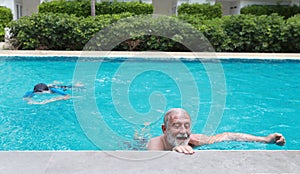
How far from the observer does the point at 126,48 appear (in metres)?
13.0

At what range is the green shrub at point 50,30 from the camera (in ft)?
42.0

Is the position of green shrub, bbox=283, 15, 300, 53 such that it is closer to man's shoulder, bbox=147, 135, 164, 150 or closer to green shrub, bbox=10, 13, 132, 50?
green shrub, bbox=10, 13, 132, 50

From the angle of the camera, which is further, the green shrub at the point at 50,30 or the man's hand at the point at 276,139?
the green shrub at the point at 50,30

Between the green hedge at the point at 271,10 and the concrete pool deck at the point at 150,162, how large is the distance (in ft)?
62.3

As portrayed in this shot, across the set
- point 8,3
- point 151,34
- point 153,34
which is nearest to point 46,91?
point 151,34

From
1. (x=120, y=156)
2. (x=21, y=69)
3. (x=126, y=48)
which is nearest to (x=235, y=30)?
(x=126, y=48)

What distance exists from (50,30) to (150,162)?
38.1ft

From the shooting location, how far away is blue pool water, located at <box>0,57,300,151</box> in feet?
17.3

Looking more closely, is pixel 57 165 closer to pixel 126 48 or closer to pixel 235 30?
pixel 126 48

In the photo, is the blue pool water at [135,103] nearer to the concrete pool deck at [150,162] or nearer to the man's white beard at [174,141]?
the man's white beard at [174,141]

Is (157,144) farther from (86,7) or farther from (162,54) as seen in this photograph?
(86,7)

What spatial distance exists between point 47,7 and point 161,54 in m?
8.26

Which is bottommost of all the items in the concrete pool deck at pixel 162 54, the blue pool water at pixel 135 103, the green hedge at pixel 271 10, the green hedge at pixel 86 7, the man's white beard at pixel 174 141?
the blue pool water at pixel 135 103

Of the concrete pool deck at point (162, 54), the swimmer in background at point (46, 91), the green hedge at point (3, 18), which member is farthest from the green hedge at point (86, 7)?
the swimmer in background at point (46, 91)
